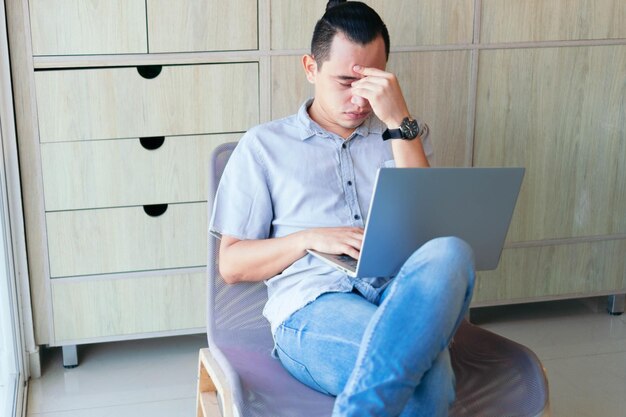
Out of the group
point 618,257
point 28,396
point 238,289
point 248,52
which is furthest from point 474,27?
point 28,396

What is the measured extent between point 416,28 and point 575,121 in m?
0.61

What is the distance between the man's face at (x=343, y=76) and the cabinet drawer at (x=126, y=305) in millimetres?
910

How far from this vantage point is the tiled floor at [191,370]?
2.33 meters

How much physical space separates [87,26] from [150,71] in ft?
0.67

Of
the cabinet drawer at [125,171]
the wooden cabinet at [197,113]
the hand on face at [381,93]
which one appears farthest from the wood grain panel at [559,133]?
the hand on face at [381,93]

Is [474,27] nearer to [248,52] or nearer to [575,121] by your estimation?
[575,121]

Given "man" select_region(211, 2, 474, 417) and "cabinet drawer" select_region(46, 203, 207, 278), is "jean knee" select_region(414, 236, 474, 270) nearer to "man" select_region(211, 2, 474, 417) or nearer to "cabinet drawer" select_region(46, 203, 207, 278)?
"man" select_region(211, 2, 474, 417)

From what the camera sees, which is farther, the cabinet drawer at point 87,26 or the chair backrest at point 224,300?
the cabinet drawer at point 87,26

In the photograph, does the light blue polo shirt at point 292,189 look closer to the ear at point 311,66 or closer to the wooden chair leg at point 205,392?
the ear at point 311,66

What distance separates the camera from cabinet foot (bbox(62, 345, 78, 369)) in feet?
8.31

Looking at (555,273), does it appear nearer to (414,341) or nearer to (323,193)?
(323,193)

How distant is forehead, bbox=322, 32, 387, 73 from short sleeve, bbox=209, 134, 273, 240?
0.82 ft

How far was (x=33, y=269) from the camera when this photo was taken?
8.03 ft

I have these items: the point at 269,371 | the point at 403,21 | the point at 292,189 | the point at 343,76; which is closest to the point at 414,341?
the point at 269,371
